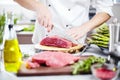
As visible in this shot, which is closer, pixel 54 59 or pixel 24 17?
pixel 54 59

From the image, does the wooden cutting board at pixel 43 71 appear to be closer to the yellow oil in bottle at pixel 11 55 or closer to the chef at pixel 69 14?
the yellow oil in bottle at pixel 11 55

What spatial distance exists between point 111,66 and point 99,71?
0.05 m

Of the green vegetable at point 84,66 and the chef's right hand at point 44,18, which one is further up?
the chef's right hand at point 44,18

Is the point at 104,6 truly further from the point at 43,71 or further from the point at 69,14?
the point at 43,71

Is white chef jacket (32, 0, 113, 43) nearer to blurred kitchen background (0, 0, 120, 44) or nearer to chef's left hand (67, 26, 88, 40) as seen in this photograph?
chef's left hand (67, 26, 88, 40)

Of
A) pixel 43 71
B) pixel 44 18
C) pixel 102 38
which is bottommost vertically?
pixel 43 71

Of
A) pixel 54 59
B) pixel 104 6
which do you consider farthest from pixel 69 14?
pixel 54 59

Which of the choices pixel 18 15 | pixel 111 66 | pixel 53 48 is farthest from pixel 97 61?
pixel 18 15

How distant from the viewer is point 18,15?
3.34m

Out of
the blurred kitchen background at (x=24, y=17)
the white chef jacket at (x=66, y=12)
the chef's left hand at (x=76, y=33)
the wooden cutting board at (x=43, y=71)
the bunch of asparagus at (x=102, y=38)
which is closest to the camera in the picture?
the wooden cutting board at (x=43, y=71)

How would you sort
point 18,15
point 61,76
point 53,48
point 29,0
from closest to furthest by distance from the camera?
point 61,76
point 53,48
point 29,0
point 18,15

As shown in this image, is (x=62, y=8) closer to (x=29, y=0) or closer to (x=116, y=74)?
(x=29, y=0)

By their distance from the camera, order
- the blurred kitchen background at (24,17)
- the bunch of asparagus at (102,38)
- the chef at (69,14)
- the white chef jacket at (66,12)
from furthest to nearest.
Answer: the blurred kitchen background at (24,17) → the white chef jacket at (66,12) → the chef at (69,14) → the bunch of asparagus at (102,38)

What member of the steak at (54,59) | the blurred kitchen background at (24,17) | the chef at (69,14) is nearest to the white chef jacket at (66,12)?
the chef at (69,14)
